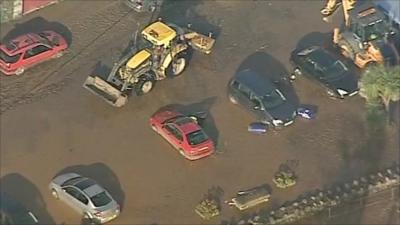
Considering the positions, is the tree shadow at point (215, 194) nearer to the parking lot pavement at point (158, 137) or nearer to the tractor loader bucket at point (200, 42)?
the parking lot pavement at point (158, 137)

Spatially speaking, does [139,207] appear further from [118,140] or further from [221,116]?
[221,116]

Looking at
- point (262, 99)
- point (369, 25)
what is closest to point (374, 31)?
point (369, 25)

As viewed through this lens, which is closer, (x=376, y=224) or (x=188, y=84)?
(x=376, y=224)

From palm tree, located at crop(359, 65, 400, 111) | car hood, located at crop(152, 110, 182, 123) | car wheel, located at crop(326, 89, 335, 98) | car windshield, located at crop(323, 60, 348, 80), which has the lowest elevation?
car hood, located at crop(152, 110, 182, 123)

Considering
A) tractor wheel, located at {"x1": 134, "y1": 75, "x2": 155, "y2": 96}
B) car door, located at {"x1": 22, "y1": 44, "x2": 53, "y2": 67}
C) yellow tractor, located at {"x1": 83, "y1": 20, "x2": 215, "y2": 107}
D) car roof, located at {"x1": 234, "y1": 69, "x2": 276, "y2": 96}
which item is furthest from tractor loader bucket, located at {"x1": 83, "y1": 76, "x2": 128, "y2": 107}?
car roof, located at {"x1": 234, "y1": 69, "x2": 276, "y2": 96}

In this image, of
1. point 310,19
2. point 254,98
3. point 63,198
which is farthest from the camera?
point 310,19

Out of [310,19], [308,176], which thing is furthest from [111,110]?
[310,19]

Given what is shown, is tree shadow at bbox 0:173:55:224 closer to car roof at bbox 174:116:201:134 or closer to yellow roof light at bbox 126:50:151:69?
car roof at bbox 174:116:201:134
